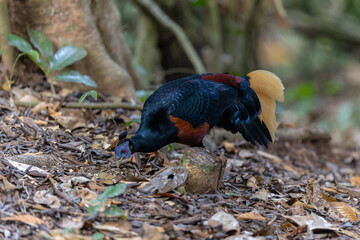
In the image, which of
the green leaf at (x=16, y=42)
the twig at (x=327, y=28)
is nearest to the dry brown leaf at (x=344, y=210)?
the green leaf at (x=16, y=42)

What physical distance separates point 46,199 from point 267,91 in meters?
2.13

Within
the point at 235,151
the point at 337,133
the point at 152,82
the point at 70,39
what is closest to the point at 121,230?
the point at 235,151

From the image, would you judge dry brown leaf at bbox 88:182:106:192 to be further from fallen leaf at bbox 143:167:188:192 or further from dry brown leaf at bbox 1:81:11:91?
dry brown leaf at bbox 1:81:11:91

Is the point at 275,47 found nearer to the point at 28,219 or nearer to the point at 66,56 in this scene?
the point at 66,56

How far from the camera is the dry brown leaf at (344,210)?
3.04 m

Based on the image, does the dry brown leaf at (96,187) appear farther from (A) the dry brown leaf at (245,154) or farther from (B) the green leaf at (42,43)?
(A) the dry brown leaf at (245,154)

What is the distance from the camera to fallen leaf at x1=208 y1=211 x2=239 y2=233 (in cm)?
239

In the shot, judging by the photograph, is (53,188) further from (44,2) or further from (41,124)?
(44,2)

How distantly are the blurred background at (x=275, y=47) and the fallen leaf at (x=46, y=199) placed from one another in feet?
10.9

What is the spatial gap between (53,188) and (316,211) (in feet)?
6.05

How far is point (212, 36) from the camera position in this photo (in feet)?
24.6

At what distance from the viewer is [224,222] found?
243 cm

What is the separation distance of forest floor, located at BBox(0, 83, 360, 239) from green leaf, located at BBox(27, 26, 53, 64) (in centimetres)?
41

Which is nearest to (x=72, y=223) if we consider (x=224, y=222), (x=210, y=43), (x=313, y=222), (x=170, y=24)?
(x=224, y=222)
